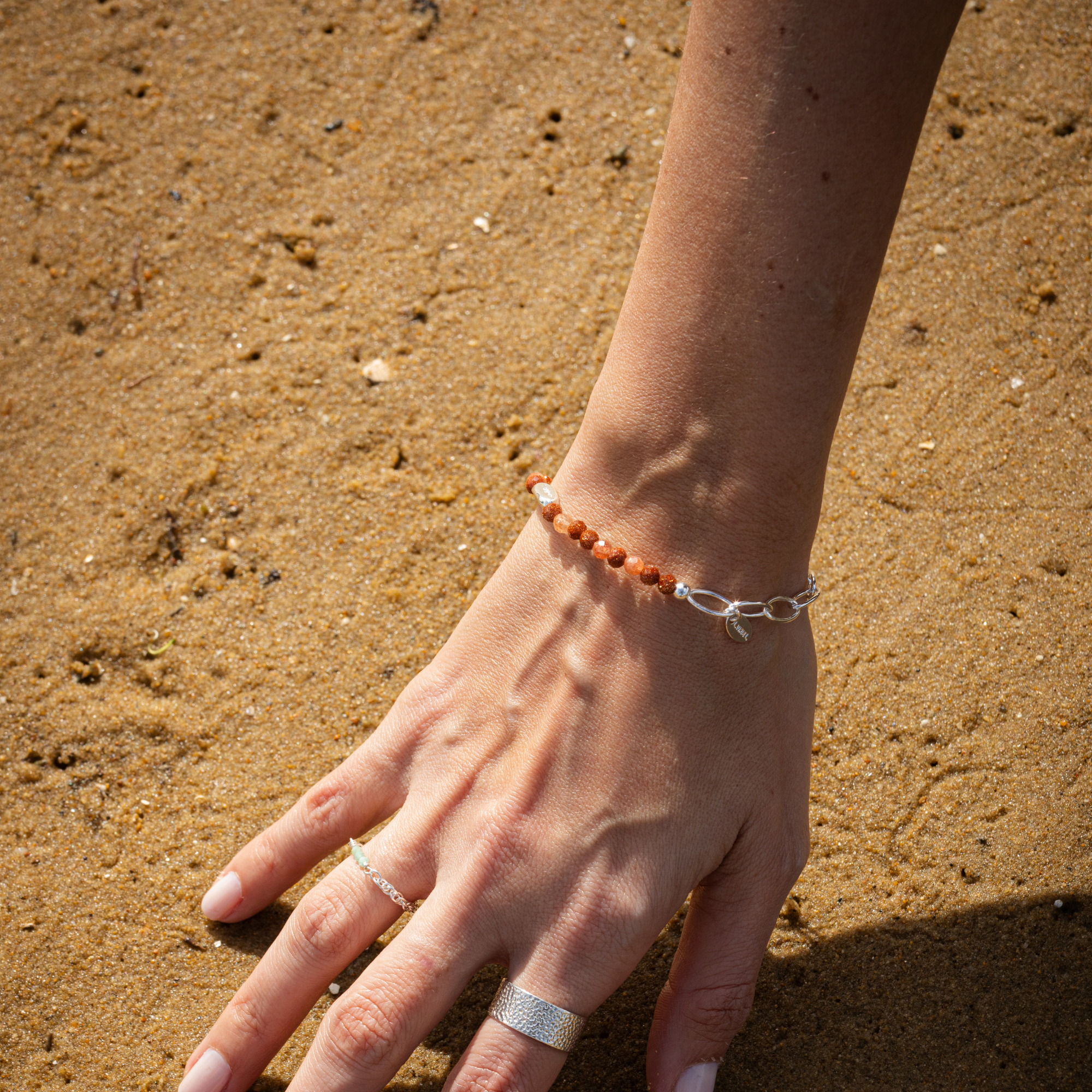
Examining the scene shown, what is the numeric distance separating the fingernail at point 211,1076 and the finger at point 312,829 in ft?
0.82

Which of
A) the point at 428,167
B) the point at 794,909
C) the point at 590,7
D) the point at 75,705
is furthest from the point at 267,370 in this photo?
the point at 794,909

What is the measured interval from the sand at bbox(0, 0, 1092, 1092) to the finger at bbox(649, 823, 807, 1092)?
8.6 inches

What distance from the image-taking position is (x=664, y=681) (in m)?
1.30

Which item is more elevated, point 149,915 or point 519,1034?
point 149,915

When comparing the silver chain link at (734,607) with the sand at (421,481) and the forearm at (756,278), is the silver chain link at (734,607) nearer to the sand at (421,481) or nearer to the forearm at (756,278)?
the forearm at (756,278)

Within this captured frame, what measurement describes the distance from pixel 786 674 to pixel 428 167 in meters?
1.63

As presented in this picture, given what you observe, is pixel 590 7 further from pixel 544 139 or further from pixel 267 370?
pixel 267 370

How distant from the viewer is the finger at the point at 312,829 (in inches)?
57.0

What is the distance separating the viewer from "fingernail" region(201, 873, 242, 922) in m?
1.56

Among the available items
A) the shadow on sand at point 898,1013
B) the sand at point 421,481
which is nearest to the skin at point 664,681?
the shadow on sand at point 898,1013

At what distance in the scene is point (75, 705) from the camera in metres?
1.79

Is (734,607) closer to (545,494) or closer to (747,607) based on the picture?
(747,607)

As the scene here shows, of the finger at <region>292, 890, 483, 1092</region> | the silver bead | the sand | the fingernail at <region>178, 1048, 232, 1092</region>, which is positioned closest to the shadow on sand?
the sand

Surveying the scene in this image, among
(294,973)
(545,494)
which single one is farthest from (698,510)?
(294,973)
